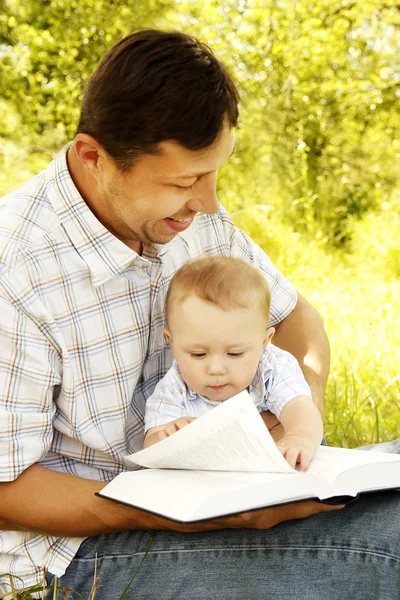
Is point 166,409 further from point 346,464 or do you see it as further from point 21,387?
point 346,464

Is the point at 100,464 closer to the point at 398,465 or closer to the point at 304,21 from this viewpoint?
the point at 398,465

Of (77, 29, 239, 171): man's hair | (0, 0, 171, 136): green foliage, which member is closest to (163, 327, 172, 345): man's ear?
(77, 29, 239, 171): man's hair

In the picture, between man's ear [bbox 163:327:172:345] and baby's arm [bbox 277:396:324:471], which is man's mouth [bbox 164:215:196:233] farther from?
baby's arm [bbox 277:396:324:471]

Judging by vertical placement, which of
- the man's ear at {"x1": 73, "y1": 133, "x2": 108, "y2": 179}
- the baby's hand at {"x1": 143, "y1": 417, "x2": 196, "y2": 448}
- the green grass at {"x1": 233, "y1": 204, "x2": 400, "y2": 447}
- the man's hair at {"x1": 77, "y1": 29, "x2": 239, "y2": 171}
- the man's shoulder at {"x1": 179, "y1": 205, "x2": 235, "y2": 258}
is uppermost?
the man's hair at {"x1": 77, "y1": 29, "x2": 239, "y2": 171}

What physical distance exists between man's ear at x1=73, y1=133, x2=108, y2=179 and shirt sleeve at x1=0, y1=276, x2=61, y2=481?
0.41 meters

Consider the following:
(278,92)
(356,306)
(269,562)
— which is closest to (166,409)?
(269,562)

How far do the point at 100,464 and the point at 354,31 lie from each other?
751cm

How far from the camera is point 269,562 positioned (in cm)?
174

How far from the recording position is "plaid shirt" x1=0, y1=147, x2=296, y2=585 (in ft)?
5.80

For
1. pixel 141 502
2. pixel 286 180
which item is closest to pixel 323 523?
pixel 141 502

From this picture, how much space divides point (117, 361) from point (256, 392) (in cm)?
39

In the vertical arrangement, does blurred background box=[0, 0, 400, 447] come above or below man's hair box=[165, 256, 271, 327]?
below

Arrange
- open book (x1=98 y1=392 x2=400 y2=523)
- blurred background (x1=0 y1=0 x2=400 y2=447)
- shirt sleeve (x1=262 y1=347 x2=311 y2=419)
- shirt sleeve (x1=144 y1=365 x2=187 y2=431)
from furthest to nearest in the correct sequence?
blurred background (x1=0 y1=0 x2=400 y2=447)
shirt sleeve (x1=262 y1=347 x2=311 y2=419)
shirt sleeve (x1=144 y1=365 x2=187 y2=431)
open book (x1=98 y1=392 x2=400 y2=523)

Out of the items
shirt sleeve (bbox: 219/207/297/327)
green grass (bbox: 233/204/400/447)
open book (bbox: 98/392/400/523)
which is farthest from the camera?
green grass (bbox: 233/204/400/447)
